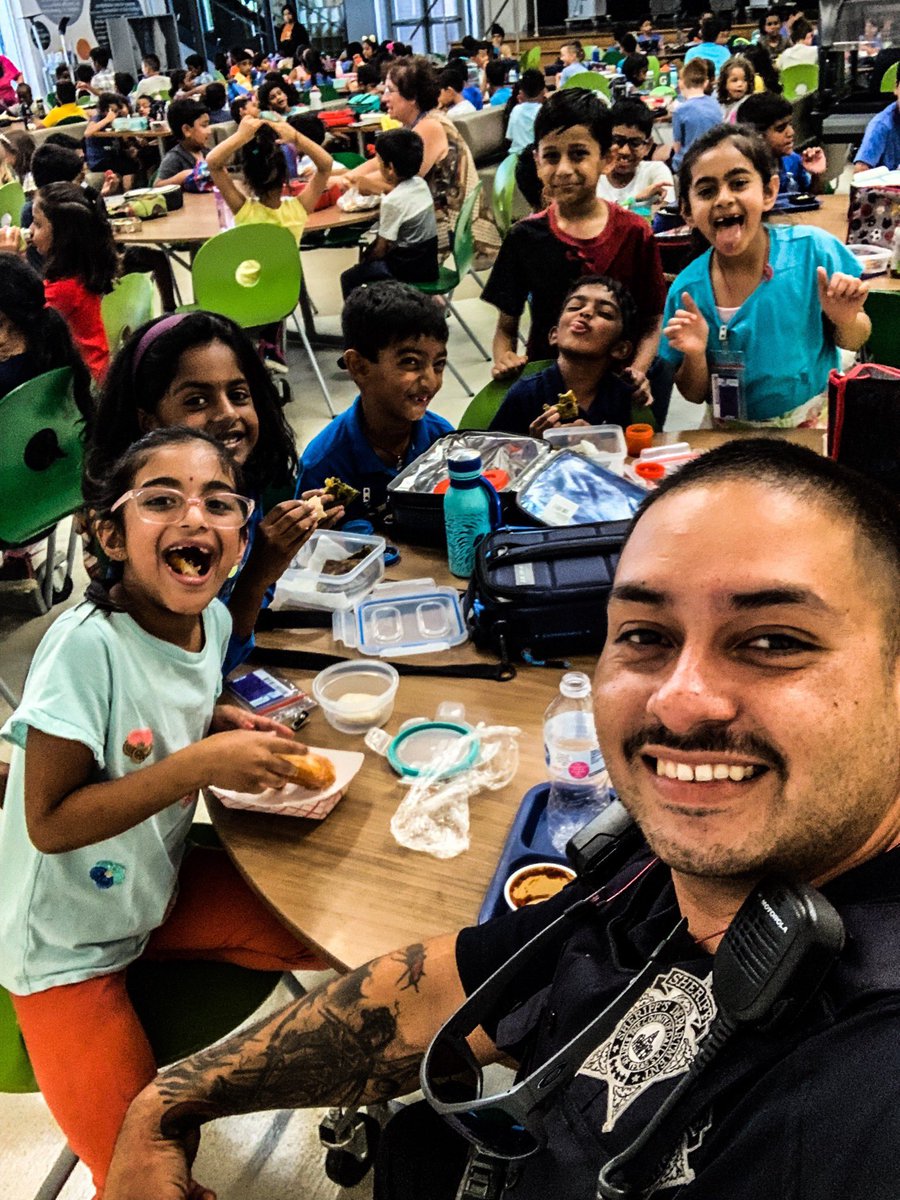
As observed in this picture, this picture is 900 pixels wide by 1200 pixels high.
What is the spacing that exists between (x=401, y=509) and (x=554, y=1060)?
52.7 inches

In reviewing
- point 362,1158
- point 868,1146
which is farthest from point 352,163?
point 868,1146

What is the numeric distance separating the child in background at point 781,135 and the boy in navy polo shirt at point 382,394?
2.62m

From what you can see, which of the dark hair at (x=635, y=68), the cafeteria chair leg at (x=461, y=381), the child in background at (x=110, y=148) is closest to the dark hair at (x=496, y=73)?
the dark hair at (x=635, y=68)

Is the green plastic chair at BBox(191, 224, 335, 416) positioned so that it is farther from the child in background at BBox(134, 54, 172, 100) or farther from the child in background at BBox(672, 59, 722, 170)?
the child in background at BBox(134, 54, 172, 100)

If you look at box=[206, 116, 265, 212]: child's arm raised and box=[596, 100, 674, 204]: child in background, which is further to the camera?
box=[596, 100, 674, 204]: child in background

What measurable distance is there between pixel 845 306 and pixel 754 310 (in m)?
0.23

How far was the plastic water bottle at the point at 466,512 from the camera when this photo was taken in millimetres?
1787

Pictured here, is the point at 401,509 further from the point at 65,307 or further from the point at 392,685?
the point at 65,307

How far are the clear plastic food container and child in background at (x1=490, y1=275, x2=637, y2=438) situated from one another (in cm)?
69

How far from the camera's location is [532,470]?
6.60 ft

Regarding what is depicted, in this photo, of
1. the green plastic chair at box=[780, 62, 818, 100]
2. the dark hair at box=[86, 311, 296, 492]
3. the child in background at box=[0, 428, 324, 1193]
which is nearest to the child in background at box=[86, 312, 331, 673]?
the dark hair at box=[86, 311, 296, 492]

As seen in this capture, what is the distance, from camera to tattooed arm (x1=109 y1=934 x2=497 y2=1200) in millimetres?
1048

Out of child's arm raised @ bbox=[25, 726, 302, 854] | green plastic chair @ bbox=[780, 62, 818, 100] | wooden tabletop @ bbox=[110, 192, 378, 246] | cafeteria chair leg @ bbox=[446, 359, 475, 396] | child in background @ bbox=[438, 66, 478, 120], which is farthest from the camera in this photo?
child in background @ bbox=[438, 66, 478, 120]

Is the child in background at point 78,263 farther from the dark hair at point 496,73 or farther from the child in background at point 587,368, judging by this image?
the dark hair at point 496,73
